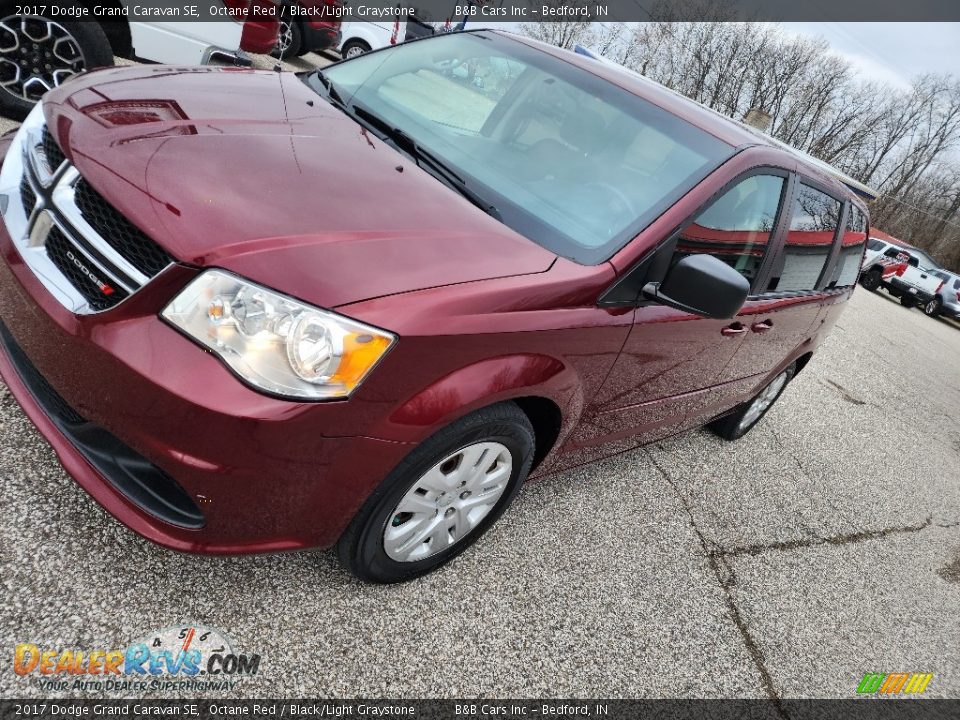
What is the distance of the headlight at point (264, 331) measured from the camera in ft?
5.05

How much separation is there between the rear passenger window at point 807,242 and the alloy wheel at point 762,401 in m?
0.91

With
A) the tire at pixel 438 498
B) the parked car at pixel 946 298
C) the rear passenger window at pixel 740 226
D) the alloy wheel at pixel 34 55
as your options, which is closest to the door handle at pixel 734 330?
the rear passenger window at pixel 740 226

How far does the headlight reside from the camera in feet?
5.05

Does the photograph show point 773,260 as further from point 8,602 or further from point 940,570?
point 8,602

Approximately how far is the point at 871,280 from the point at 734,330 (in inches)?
822

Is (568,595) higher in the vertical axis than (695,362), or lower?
lower

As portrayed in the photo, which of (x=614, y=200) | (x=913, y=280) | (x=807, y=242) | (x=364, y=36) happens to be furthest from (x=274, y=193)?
(x=913, y=280)

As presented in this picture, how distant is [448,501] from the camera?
209 centimetres

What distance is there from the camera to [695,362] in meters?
2.85

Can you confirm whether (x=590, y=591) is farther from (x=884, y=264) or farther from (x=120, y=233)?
(x=884, y=264)

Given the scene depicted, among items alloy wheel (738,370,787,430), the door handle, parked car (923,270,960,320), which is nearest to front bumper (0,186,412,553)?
the door handle

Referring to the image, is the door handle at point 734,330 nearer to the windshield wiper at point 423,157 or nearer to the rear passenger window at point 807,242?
the rear passenger window at point 807,242

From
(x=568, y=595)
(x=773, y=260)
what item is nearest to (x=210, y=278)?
(x=568, y=595)

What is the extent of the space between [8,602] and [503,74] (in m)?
→ 2.62
